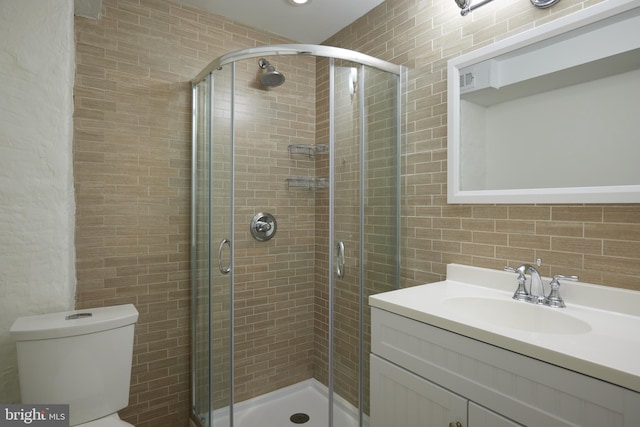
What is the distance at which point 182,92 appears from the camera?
220cm

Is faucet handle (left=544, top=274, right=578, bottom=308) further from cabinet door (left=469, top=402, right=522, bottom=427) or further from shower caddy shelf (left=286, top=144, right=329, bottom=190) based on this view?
shower caddy shelf (left=286, top=144, right=329, bottom=190)

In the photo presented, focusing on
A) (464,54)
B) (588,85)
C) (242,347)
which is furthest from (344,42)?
(242,347)

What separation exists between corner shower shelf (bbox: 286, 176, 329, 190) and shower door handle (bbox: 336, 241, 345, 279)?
1.12 ft

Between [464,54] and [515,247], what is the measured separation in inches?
37.8

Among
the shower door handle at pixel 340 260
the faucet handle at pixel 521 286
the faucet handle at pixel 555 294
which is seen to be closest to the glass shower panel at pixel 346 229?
the shower door handle at pixel 340 260

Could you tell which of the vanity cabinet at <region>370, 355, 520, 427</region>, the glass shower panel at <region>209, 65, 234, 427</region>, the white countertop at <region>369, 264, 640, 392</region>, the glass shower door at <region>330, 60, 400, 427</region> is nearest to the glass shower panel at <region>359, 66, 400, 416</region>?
the glass shower door at <region>330, 60, 400, 427</region>

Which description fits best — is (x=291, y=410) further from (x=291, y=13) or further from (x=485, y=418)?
(x=291, y=13)

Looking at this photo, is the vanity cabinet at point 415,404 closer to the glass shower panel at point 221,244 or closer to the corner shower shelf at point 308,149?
the glass shower panel at point 221,244

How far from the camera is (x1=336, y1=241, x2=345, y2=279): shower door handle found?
183 centimetres

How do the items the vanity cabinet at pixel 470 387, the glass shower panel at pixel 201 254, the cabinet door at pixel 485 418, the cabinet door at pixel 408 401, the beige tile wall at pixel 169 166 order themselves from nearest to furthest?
the vanity cabinet at pixel 470 387
the cabinet door at pixel 485 418
the cabinet door at pixel 408 401
the beige tile wall at pixel 169 166
the glass shower panel at pixel 201 254

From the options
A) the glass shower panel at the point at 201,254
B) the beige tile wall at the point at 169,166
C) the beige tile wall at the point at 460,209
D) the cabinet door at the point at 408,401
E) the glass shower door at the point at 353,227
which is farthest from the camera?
the glass shower panel at the point at 201,254

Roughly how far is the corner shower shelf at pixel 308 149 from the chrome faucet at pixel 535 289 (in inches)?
42.4

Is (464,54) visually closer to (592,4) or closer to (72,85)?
(592,4)

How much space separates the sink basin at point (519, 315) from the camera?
1218 millimetres
